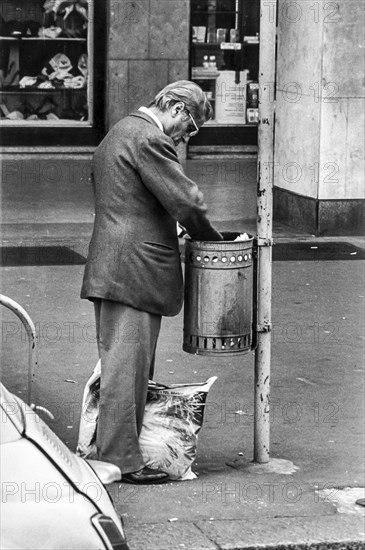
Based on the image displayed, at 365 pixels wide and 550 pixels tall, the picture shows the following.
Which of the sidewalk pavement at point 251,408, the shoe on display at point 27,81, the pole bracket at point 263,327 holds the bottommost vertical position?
the sidewalk pavement at point 251,408

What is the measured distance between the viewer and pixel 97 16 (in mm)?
15078

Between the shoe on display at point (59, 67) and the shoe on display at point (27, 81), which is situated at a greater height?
the shoe on display at point (59, 67)

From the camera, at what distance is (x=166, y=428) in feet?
18.1

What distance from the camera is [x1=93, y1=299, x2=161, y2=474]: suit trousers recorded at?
17.4ft

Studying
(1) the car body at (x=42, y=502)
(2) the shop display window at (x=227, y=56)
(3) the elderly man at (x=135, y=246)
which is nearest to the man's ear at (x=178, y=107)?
(3) the elderly man at (x=135, y=246)

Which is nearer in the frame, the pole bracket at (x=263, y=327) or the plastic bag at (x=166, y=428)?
the plastic bag at (x=166, y=428)

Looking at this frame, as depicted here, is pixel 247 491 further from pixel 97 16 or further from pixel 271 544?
pixel 97 16

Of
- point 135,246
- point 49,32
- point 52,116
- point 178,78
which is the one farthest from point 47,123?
point 135,246

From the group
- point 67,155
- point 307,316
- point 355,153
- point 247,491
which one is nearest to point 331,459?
point 247,491

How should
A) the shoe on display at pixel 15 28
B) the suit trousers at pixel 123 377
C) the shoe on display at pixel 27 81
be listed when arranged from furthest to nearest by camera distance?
1. the shoe on display at pixel 27 81
2. the shoe on display at pixel 15 28
3. the suit trousers at pixel 123 377

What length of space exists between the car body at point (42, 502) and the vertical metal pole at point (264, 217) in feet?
8.73

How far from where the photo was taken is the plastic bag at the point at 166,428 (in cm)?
549

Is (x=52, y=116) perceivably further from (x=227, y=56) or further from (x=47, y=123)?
(x=227, y=56)

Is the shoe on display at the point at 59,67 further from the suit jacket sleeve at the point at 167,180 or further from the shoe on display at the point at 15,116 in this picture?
the suit jacket sleeve at the point at 167,180
